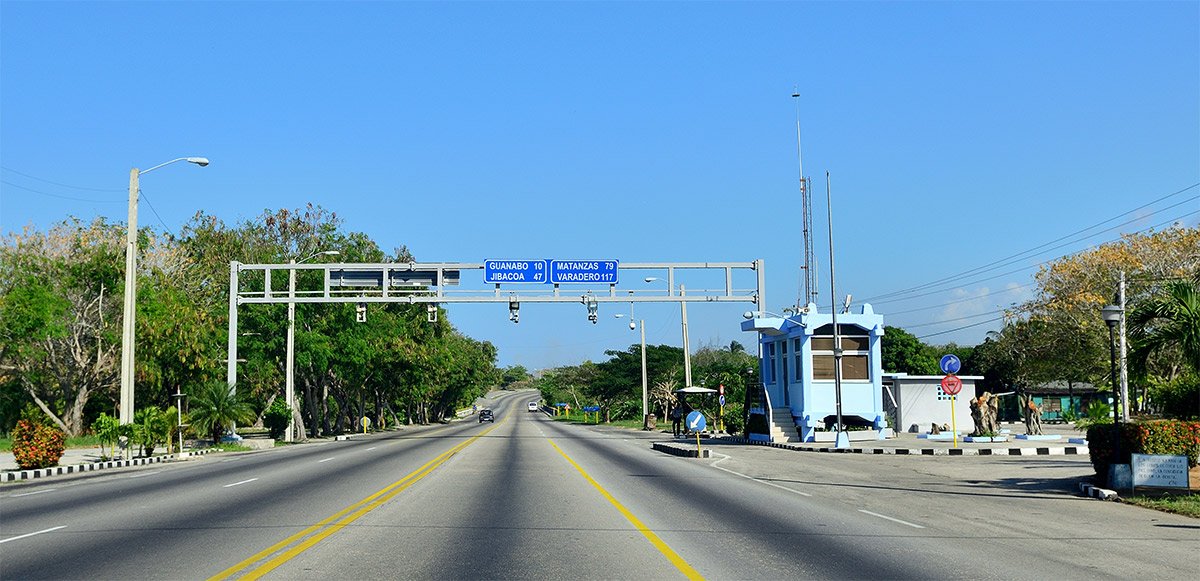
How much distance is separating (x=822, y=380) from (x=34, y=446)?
30666 mm

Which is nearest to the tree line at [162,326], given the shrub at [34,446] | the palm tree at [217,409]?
the palm tree at [217,409]

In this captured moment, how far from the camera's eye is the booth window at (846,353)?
4547 centimetres

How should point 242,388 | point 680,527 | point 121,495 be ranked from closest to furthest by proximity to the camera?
point 680,527 < point 121,495 < point 242,388

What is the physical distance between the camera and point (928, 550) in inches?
456

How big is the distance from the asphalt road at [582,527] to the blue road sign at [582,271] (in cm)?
1913

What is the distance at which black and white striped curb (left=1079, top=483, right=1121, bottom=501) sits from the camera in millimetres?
18219

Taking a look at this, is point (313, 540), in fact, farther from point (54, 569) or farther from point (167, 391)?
point (167, 391)

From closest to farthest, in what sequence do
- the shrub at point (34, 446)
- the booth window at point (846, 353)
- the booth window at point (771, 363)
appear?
the shrub at point (34, 446), the booth window at point (846, 353), the booth window at point (771, 363)

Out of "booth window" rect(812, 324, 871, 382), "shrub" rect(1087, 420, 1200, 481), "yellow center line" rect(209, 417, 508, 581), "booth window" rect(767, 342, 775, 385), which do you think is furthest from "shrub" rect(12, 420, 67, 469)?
"booth window" rect(767, 342, 775, 385)

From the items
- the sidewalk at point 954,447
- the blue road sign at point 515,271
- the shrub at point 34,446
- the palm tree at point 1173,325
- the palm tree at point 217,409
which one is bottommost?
the sidewalk at point 954,447

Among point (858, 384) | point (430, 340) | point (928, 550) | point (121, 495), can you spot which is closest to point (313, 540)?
point (928, 550)

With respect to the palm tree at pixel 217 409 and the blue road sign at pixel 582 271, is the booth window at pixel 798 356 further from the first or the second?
the palm tree at pixel 217 409

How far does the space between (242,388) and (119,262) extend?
17.3 m

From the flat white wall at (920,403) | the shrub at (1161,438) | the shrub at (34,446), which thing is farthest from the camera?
the flat white wall at (920,403)
